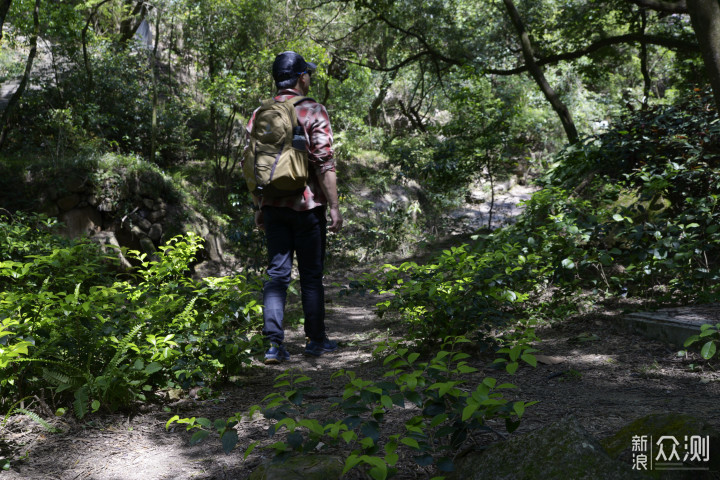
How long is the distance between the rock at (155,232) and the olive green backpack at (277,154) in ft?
23.9

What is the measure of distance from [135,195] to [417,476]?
971 cm

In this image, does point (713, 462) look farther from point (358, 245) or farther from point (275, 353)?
point (358, 245)

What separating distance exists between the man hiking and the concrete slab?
2414 mm

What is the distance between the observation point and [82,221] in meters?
9.34

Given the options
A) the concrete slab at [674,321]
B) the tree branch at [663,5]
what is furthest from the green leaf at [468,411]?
the tree branch at [663,5]

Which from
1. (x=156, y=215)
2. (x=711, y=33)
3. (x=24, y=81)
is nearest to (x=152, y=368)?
(x=711, y=33)

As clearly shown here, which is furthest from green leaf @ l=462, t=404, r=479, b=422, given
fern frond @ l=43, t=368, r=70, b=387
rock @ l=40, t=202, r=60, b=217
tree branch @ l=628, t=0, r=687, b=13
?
rock @ l=40, t=202, r=60, b=217

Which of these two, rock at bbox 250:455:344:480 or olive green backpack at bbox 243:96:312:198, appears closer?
rock at bbox 250:455:344:480

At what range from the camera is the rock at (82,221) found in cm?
919

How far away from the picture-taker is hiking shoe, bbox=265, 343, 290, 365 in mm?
3471

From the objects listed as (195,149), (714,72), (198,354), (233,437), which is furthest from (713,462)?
(195,149)

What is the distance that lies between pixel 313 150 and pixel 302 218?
1.66 feet

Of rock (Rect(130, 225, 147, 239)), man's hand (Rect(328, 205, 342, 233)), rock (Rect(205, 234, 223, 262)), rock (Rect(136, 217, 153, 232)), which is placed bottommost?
rock (Rect(205, 234, 223, 262))

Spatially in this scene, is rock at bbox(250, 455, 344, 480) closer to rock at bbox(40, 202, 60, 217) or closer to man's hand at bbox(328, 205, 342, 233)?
man's hand at bbox(328, 205, 342, 233)
